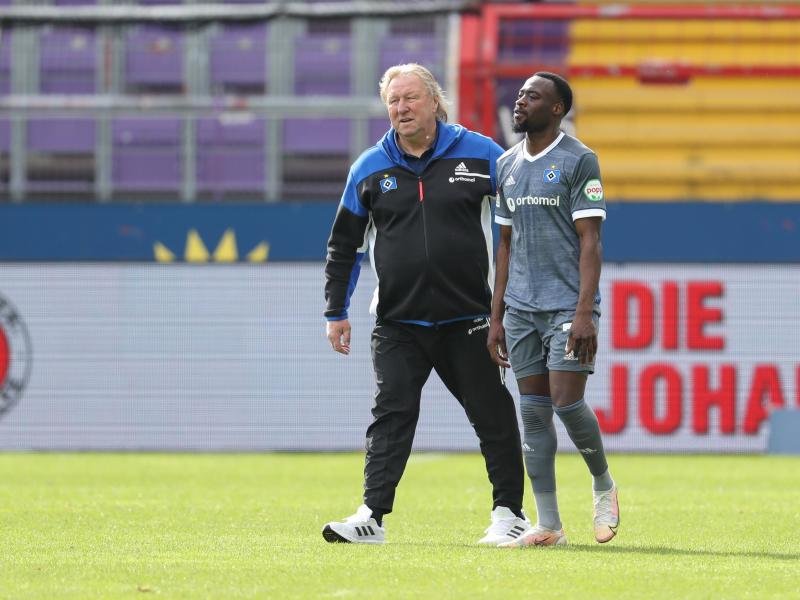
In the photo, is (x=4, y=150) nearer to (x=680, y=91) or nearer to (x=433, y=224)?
(x=680, y=91)

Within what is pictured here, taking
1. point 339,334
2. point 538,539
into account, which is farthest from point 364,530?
point 339,334

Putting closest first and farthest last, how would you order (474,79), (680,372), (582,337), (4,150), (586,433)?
1. (582,337)
2. (586,433)
3. (680,372)
4. (4,150)
5. (474,79)

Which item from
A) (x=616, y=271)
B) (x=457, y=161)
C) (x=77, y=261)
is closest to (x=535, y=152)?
(x=457, y=161)

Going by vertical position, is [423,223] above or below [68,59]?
below

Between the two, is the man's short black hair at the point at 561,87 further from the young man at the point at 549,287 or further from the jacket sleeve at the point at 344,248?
the jacket sleeve at the point at 344,248

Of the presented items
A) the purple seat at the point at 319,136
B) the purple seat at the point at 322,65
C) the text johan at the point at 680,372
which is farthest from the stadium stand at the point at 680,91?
the purple seat at the point at 319,136

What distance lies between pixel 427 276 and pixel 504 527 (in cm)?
101

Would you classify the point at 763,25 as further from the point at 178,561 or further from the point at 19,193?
the point at 178,561

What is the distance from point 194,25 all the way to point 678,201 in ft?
15.1

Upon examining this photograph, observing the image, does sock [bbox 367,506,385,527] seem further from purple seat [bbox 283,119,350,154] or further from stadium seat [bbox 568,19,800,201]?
stadium seat [bbox 568,19,800,201]

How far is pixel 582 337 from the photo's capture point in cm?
603

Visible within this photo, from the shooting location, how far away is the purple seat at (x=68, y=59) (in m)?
15.2

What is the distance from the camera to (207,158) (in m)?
14.4

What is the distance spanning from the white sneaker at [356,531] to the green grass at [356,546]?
59 mm
